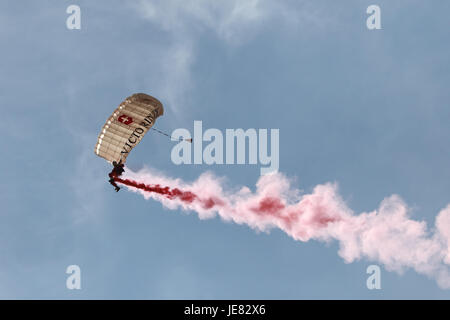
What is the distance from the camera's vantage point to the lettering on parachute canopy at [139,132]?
70500mm

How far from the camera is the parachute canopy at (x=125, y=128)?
70.7 metres

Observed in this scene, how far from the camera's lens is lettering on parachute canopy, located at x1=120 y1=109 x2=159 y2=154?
70500 millimetres

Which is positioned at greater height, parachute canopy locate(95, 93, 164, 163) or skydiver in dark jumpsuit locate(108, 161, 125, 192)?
parachute canopy locate(95, 93, 164, 163)

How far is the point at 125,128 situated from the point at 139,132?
188cm

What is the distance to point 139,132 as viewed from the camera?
7112 centimetres

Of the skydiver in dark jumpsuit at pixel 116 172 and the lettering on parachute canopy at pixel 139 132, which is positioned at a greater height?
the lettering on parachute canopy at pixel 139 132

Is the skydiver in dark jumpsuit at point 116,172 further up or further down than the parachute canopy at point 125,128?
further down

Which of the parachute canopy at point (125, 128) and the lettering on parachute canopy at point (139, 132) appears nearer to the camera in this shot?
the lettering on parachute canopy at point (139, 132)

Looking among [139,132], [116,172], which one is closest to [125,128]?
[139,132]
